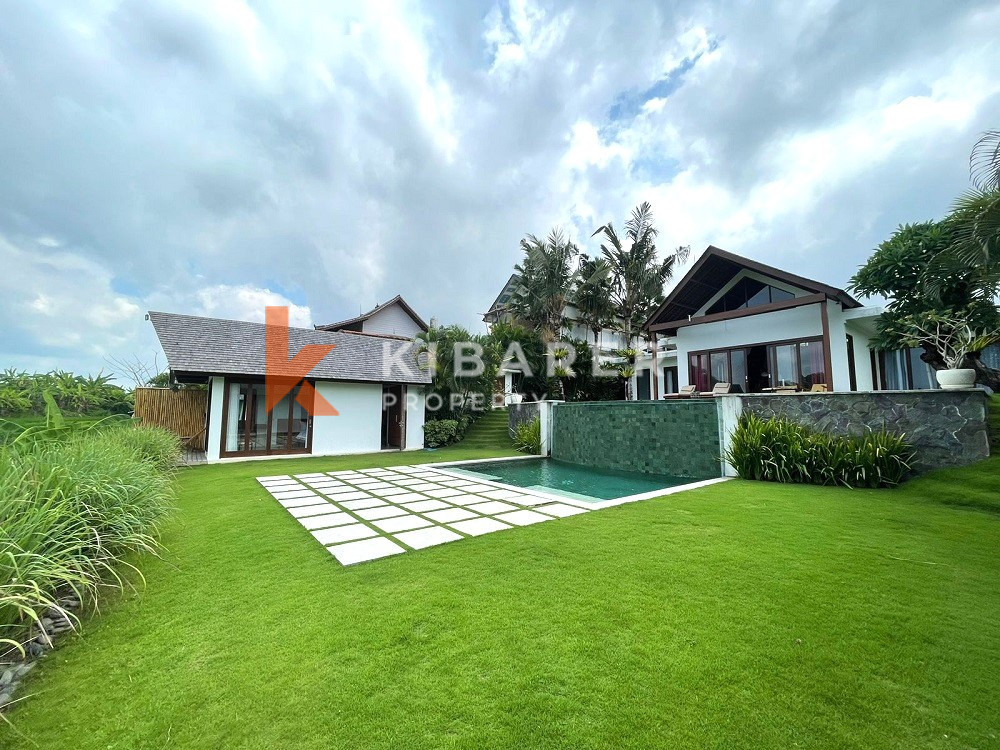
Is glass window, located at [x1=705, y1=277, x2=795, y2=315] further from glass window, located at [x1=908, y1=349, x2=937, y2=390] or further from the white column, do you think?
the white column

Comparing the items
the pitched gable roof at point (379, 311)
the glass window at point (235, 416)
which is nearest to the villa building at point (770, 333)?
the glass window at point (235, 416)

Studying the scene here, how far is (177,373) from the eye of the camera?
11.2m

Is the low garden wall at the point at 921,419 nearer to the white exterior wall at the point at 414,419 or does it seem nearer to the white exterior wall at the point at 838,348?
the white exterior wall at the point at 838,348

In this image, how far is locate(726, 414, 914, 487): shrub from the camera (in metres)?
6.64

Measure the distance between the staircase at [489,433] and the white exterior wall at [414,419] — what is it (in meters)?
1.80

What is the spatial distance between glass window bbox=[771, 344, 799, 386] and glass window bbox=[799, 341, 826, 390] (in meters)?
0.22

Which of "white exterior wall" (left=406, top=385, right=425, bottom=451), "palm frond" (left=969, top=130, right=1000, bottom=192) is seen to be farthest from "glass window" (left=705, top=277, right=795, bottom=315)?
"white exterior wall" (left=406, top=385, right=425, bottom=451)

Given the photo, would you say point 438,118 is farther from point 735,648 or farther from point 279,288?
point 735,648

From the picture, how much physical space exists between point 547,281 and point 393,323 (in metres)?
11.1

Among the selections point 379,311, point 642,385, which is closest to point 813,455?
point 642,385

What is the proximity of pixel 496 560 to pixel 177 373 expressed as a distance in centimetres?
1189

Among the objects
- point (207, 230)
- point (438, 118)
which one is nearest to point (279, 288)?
point (207, 230)

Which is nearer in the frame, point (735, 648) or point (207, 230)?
point (735, 648)

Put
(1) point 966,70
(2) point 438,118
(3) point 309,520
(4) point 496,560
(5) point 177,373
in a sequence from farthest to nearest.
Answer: (2) point 438,118, (5) point 177,373, (1) point 966,70, (3) point 309,520, (4) point 496,560
